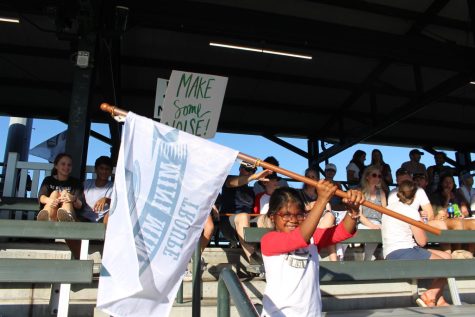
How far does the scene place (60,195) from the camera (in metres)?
4.26

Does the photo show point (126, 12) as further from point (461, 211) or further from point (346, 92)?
point (346, 92)

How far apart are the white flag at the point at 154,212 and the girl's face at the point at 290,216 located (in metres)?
0.43

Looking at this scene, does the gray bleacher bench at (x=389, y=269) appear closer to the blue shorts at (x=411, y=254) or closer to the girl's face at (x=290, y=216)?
the blue shorts at (x=411, y=254)

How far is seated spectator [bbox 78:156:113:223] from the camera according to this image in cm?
472

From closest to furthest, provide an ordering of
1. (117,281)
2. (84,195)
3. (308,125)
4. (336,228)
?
(117,281) → (336,228) → (84,195) → (308,125)

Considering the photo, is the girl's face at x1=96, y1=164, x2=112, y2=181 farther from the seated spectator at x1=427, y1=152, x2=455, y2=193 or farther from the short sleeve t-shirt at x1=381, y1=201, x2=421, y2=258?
the seated spectator at x1=427, y1=152, x2=455, y2=193

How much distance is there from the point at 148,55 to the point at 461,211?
6615mm

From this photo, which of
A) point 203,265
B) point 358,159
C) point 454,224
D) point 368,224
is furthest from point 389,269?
point 358,159

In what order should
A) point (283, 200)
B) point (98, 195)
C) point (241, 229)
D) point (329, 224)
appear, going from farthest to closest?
point (98, 195)
point (329, 224)
point (241, 229)
point (283, 200)

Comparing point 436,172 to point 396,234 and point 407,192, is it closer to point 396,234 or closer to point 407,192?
point 407,192

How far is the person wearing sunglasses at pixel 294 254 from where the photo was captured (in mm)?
2279

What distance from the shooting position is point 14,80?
998 cm

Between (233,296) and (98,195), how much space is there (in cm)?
339

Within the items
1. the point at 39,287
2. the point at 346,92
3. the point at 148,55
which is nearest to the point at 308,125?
the point at 346,92
